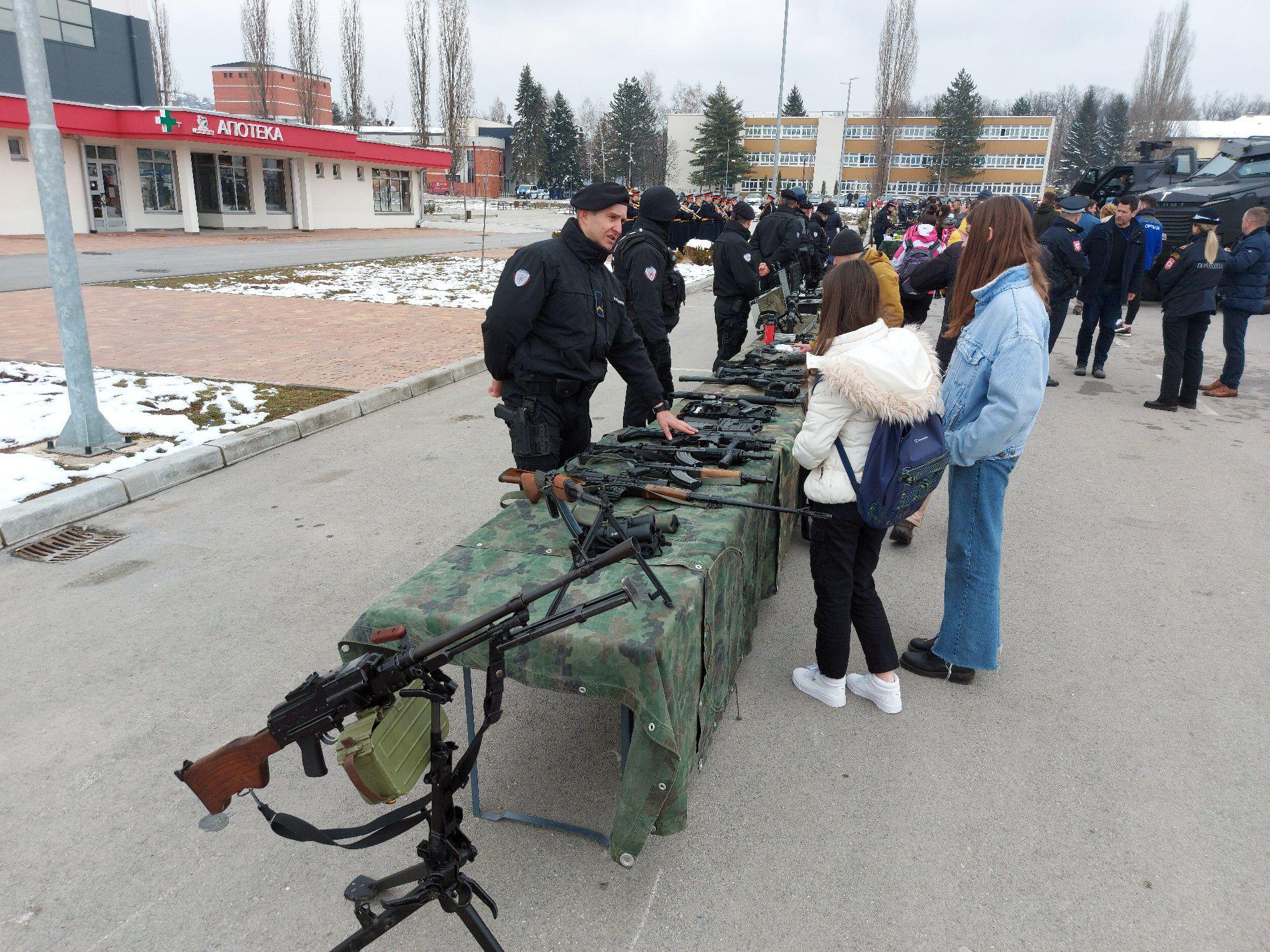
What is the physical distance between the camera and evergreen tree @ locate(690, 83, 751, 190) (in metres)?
75.1

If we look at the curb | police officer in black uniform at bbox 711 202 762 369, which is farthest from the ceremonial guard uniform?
police officer in black uniform at bbox 711 202 762 369

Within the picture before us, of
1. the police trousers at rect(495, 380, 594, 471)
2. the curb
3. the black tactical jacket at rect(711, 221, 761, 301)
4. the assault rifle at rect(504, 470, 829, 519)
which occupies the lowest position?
the curb

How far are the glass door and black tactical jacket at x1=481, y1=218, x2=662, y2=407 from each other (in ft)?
99.7

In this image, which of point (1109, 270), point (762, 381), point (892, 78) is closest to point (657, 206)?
point (762, 381)

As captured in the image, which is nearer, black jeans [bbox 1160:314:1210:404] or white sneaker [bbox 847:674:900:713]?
white sneaker [bbox 847:674:900:713]

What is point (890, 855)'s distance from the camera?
2.74 metres

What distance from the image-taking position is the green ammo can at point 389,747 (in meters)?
1.91

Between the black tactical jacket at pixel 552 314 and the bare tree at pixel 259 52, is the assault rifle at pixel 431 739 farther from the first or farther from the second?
the bare tree at pixel 259 52

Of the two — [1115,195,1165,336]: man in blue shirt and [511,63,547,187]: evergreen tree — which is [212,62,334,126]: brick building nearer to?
[511,63,547,187]: evergreen tree

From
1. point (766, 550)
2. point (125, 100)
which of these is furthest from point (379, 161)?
point (766, 550)

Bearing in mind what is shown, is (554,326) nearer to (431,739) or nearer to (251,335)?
(431,739)

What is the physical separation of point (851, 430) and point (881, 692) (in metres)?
1.18

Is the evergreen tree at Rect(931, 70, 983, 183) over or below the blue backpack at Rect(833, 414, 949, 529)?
over

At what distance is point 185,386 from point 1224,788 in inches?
339
